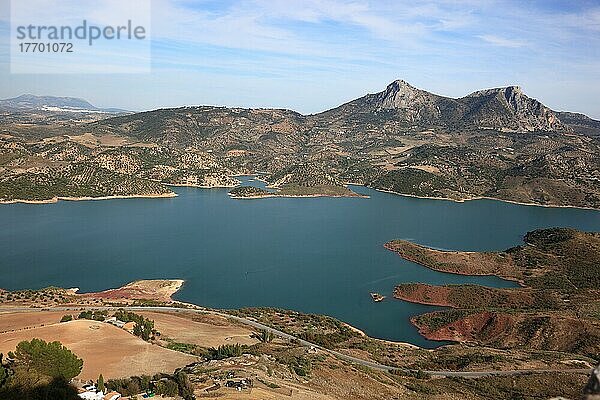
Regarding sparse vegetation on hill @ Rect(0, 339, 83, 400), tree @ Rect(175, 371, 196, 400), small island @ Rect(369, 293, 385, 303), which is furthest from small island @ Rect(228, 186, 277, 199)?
sparse vegetation on hill @ Rect(0, 339, 83, 400)

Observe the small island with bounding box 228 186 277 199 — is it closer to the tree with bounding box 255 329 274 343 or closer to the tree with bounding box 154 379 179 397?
the tree with bounding box 255 329 274 343

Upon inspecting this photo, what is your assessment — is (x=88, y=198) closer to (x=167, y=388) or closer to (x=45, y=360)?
(x=45, y=360)

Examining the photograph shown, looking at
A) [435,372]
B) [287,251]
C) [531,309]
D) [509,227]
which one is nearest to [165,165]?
[287,251]

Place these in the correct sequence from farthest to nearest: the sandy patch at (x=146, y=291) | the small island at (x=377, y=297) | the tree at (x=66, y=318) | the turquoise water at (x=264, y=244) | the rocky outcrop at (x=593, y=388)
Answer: the turquoise water at (x=264, y=244)
the small island at (x=377, y=297)
the sandy patch at (x=146, y=291)
the tree at (x=66, y=318)
the rocky outcrop at (x=593, y=388)

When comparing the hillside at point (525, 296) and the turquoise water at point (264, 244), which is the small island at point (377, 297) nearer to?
the turquoise water at point (264, 244)

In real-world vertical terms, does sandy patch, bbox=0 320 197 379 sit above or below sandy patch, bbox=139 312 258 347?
above

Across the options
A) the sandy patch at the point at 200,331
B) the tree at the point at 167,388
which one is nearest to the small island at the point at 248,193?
the sandy patch at the point at 200,331
